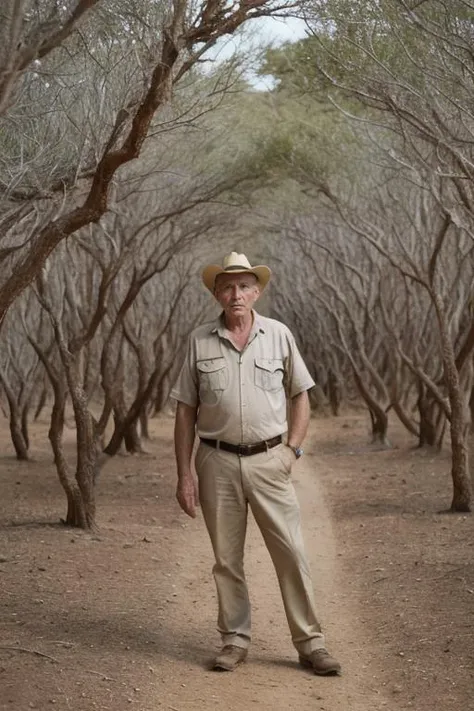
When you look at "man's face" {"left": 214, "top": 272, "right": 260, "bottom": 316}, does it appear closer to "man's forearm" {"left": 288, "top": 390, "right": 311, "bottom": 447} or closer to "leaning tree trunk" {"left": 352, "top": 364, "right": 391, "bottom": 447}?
"man's forearm" {"left": 288, "top": 390, "right": 311, "bottom": 447}

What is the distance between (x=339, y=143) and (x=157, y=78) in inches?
462

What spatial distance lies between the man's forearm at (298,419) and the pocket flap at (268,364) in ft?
0.67

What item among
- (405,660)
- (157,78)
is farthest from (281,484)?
(157,78)

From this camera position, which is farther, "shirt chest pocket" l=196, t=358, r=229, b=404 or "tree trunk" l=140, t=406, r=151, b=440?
"tree trunk" l=140, t=406, r=151, b=440

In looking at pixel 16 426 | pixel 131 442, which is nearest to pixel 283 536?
pixel 16 426

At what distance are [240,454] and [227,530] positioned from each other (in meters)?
0.37

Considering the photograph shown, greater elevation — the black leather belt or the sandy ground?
the black leather belt

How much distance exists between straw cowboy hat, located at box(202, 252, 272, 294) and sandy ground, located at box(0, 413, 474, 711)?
187 centimetres

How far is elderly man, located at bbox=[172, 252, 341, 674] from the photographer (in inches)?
226

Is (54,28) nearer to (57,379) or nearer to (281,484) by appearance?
(281,484)

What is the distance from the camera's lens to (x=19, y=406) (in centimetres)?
1850

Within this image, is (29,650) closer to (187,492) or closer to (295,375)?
(187,492)

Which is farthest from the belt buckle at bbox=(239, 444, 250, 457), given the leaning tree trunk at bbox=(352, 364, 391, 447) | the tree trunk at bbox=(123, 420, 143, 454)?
the leaning tree trunk at bbox=(352, 364, 391, 447)

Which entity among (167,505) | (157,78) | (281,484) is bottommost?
(167,505)
